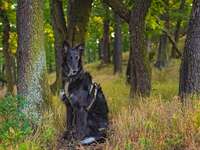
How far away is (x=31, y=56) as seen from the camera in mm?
10422

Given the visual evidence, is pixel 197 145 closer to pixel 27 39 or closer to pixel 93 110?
pixel 93 110

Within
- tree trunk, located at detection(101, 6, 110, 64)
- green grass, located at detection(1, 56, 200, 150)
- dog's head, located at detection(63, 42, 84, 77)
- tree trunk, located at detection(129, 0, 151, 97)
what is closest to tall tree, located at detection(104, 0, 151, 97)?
tree trunk, located at detection(129, 0, 151, 97)

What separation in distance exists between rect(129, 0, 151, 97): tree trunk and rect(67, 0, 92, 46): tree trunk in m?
2.72

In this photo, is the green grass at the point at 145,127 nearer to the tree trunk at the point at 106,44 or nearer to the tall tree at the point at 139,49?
the tall tree at the point at 139,49

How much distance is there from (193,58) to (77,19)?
18.9ft

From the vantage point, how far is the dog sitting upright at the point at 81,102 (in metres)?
9.17

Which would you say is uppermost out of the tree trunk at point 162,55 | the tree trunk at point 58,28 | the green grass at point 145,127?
the tree trunk at point 58,28

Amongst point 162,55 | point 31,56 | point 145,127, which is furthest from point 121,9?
point 162,55

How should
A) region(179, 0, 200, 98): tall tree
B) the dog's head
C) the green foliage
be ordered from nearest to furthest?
the green foliage → the dog's head → region(179, 0, 200, 98): tall tree

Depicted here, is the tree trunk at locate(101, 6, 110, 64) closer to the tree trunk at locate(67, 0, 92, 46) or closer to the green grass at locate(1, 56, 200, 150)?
the tree trunk at locate(67, 0, 92, 46)

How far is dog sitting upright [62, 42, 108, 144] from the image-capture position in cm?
917

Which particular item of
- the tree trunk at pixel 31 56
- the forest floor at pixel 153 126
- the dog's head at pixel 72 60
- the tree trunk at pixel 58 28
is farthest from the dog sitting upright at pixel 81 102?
the tree trunk at pixel 58 28

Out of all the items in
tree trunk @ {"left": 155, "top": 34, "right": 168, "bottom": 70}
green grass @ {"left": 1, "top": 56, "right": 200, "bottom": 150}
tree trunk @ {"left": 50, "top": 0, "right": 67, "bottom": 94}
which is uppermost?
tree trunk @ {"left": 50, "top": 0, "right": 67, "bottom": 94}

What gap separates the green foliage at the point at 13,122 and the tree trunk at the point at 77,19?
19.3 ft
